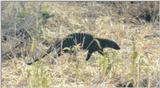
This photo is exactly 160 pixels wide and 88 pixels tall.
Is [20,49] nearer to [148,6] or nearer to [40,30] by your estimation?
[40,30]

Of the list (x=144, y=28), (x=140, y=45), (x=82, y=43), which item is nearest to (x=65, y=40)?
(x=82, y=43)

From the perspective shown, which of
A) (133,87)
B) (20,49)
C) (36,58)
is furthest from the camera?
(20,49)

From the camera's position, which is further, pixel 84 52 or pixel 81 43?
pixel 84 52

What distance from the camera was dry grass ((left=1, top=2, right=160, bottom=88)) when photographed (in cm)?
376

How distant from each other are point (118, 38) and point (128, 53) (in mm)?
610

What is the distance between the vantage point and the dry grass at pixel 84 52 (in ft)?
12.3

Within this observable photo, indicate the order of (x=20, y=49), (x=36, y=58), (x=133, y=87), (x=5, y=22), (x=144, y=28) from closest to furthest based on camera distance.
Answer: (x=133, y=87), (x=36, y=58), (x=20, y=49), (x=5, y=22), (x=144, y=28)

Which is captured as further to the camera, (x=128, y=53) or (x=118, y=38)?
(x=118, y=38)

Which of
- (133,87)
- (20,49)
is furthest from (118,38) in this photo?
(133,87)

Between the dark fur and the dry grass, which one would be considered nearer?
the dry grass

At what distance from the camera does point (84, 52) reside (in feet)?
15.3

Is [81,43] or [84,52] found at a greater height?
[81,43]

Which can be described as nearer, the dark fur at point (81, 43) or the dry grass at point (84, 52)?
the dry grass at point (84, 52)

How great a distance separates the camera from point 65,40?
4.37 meters
